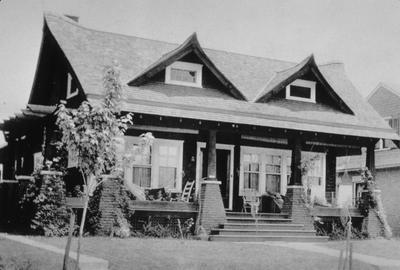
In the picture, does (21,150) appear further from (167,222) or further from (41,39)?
(167,222)

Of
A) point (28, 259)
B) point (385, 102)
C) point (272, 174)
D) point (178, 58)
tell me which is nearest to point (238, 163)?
point (272, 174)

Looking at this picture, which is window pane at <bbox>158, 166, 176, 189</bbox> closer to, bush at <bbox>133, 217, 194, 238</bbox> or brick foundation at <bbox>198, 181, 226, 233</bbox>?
brick foundation at <bbox>198, 181, 226, 233</bbox>

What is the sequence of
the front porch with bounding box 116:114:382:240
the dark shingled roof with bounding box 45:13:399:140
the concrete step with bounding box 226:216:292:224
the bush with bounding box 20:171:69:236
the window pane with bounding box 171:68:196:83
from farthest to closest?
the window pane with bounding box 171:68:196:83 → the concrete step with bounding box 226:216:292:224 → the dark shingled roof with bounding box 45:13:399:140 → the front porch with bounding box 116:114:382:240 → the bush with bounding box 20:171:69:236

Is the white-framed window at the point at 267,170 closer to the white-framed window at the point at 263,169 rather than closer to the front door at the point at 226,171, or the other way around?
the white-framed window at the point at 263,169

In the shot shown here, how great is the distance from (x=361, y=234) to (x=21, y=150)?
44.2 feet

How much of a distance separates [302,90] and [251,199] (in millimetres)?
4860

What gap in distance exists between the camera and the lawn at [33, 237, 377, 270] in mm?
11766

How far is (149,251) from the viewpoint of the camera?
507 inches

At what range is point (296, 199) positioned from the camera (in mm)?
18828

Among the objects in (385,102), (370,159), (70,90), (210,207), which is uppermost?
(385,102)

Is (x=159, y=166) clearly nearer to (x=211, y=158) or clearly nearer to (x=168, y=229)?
(x=211, y=158)

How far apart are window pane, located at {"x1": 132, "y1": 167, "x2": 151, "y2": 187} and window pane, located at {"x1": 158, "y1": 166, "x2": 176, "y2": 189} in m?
0.40

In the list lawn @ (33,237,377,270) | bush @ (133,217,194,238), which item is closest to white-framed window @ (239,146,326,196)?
bush @ (133,217,194,238)

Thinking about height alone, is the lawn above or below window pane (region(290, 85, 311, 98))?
below
